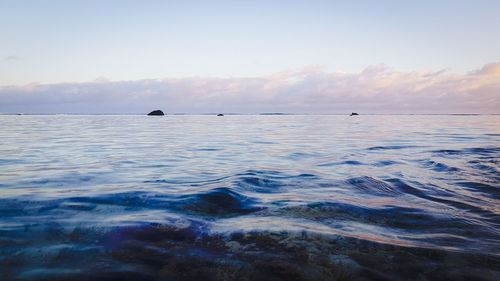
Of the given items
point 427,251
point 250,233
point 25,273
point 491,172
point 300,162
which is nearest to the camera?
point 25,273

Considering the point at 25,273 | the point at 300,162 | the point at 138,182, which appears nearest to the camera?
the point at 25,273

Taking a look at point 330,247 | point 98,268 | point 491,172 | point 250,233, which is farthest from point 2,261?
point 491,172

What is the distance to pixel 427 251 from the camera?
3064mm

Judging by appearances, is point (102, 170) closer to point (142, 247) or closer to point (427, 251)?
point (142, 247)

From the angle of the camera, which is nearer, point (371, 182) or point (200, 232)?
point (200, 232)

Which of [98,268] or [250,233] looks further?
[250,233]

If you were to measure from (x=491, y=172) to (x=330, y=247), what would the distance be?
680 cm

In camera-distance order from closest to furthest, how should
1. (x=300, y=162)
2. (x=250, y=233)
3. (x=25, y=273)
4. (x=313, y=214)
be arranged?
(x=25, y=273) → (x=250, y=233) → (x=313, y=214) → (x=300, y=162)

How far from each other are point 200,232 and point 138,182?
3.25m

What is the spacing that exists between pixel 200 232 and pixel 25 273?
5.46 feet

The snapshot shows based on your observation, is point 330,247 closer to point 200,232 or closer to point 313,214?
point 313,214

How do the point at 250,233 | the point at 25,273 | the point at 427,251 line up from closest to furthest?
the point at 25,273 < the point at 427,251 < the point at 250,233

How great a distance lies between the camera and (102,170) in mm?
7738

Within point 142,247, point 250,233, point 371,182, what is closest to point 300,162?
point 371,182
